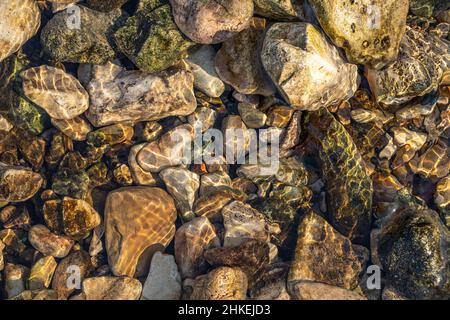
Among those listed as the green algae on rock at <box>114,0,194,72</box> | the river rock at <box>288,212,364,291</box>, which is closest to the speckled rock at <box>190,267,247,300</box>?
the river rock at <box>288,212,364,291</box>

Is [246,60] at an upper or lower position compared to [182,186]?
upper

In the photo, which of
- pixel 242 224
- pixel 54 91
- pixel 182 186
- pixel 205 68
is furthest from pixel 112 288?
pixel 205 68

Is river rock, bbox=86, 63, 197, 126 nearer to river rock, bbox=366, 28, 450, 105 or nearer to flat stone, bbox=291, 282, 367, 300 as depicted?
river rock, bbox=366, 28, 450, 105

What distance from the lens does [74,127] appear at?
6762 mm

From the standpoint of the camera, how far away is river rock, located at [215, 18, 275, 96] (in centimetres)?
635

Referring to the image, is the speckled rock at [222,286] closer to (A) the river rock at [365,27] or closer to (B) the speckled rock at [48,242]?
(B) the speckled rock at [48,242]

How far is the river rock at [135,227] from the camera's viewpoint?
6.34 m

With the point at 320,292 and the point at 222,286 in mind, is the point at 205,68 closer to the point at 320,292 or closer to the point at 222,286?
the point at 222,286

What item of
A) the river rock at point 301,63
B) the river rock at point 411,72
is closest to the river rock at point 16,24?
the river rock at point 301,63

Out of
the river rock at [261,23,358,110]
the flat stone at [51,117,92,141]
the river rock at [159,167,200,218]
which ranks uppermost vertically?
the river rock at [261,23,358,110]

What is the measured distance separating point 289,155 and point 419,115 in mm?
2559

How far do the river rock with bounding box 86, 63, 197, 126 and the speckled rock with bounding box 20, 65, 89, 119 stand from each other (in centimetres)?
21

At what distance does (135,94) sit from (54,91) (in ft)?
4.58

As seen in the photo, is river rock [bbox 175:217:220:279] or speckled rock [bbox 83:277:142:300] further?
river rock [bbox 175:217:220:279]
